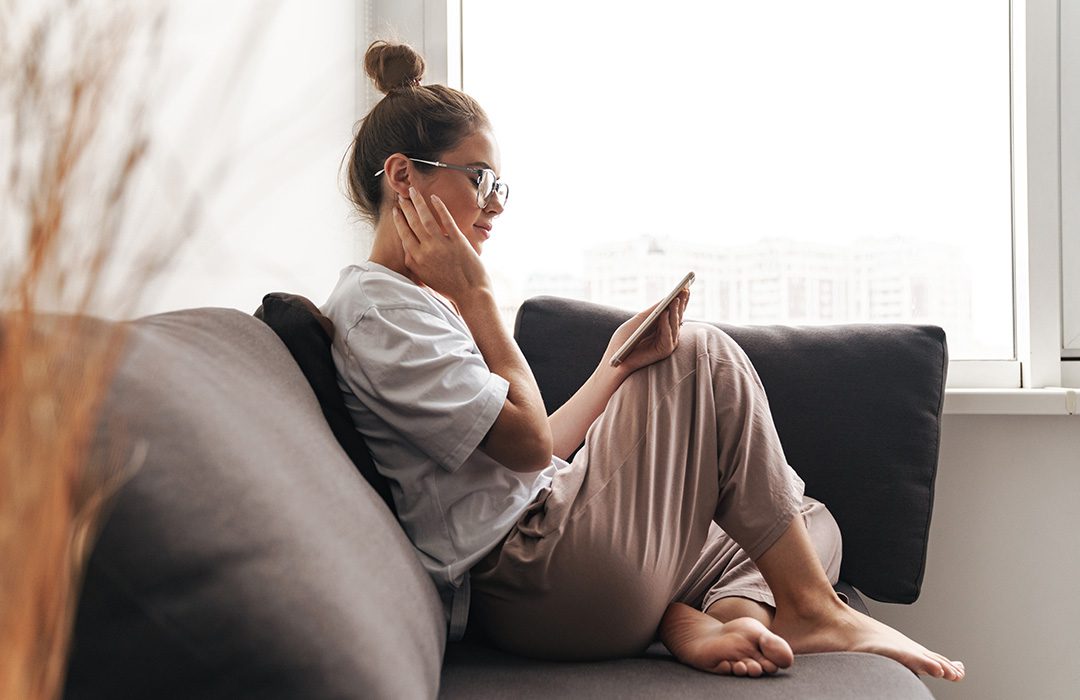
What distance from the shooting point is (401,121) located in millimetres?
1437

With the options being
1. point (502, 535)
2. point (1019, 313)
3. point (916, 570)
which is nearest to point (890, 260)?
point (1019, 313)

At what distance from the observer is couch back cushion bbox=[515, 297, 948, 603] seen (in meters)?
1.65

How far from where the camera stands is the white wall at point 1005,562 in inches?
77.5

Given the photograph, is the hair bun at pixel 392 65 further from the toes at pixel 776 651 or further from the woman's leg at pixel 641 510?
the toes at pixel 776 651

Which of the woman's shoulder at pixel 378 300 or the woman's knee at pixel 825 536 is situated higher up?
the woman's shoulder at pixel 378 300

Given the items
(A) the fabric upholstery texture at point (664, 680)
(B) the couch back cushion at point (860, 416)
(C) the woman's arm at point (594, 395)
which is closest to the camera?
(A) the fabric upholstery texture at point (664, 680)

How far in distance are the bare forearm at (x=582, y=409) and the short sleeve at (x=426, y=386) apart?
397mm

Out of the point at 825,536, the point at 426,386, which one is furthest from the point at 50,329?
the point at 825,536

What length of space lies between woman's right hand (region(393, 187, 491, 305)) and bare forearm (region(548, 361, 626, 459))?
332 millimetres

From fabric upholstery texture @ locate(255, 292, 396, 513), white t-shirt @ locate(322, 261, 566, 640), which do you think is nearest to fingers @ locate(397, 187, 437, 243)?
white t-shirt @ locate(322, 261, 566, 640)

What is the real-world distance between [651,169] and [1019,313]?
3.07ft

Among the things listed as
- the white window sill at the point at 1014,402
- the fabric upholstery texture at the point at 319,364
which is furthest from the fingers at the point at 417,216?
the white window sill at the point at 1014,402

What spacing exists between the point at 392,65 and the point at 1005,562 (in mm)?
1667

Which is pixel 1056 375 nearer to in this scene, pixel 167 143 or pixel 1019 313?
pixel 1019 313
